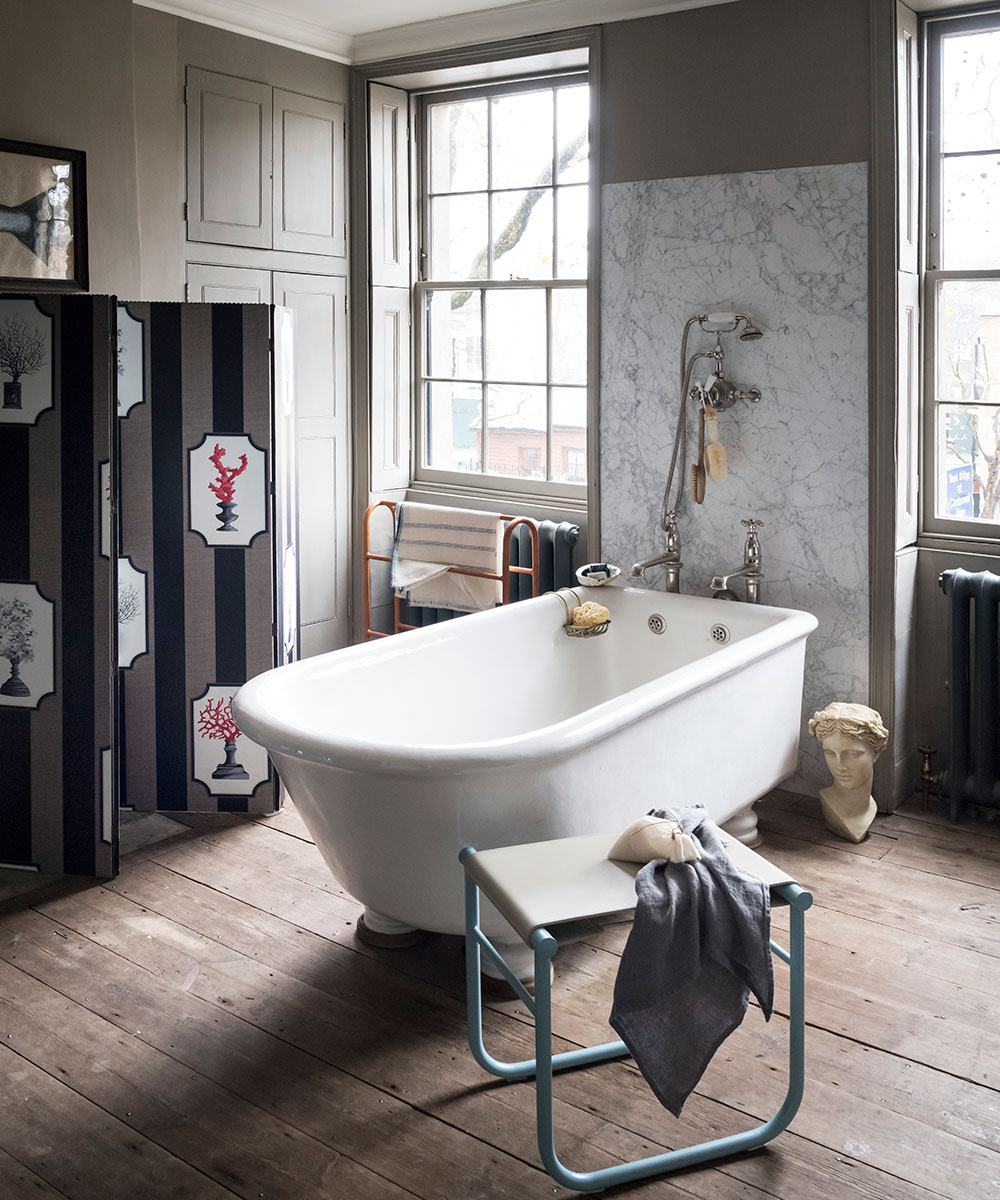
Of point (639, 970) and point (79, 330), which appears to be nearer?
point (639, 970)

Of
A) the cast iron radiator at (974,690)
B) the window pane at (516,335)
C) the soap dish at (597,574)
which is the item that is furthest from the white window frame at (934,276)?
the window pane at (516,335)

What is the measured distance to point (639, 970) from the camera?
6.41 ft

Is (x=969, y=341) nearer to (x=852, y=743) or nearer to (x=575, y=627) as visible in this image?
(x=852, y=743)

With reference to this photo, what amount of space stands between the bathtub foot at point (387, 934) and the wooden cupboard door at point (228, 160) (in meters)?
2.41

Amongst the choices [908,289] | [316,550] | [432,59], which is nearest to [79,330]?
[316,550]

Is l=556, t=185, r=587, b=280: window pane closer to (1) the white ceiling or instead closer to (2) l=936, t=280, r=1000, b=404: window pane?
(1) the white ceiling

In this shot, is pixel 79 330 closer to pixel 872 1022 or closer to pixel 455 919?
pixel 455 919

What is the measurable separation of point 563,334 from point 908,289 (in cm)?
130

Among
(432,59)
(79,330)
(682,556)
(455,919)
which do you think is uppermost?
(432,59)

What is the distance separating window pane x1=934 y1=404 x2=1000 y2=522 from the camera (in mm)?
3578

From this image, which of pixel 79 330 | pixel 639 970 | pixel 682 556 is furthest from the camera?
pixel 682 556

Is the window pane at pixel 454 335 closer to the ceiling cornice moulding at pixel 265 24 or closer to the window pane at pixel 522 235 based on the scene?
the window pane at pixel 522 235

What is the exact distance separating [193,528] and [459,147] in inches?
81.1

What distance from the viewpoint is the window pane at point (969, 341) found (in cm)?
353
